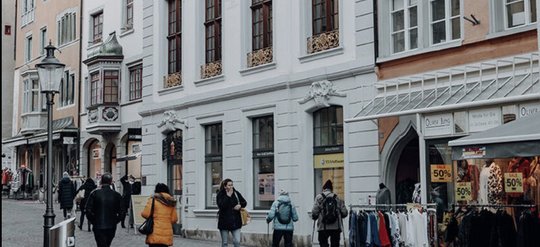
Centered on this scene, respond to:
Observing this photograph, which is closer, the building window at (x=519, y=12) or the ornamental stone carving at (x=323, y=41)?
the building window at (x=519, y=12)

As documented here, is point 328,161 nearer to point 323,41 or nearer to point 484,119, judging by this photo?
point 323,41

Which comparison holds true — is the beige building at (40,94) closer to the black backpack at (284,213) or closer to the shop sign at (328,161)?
the shop sign at (328,161)

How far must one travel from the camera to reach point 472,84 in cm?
1630

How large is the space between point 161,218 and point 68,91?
99.2ft

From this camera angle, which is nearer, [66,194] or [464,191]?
[464,191]

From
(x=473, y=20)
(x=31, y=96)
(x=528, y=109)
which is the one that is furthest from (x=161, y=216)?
(x=31, y=96)

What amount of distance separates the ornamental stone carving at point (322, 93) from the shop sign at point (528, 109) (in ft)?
19.1

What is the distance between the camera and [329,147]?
2083cm

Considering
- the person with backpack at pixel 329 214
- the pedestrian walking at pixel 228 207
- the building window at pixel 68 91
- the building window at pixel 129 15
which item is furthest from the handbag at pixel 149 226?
the building window at pixel 68 91

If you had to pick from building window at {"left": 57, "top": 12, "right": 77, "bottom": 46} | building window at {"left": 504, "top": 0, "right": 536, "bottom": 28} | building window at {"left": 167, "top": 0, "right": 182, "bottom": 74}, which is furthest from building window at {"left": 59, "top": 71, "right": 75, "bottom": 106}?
building window at {"left": 504, "top": 0, "right": 536, "bottom": 28}

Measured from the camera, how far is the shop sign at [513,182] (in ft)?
46.0

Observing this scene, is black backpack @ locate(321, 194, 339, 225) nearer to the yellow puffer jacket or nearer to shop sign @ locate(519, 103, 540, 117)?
shop sign @ locate(519, 103, 540, 117)

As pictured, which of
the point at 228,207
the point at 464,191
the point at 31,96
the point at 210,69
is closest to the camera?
the point at 464,191

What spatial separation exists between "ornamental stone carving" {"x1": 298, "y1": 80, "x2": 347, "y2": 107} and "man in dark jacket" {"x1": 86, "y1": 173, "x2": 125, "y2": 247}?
276 inches
